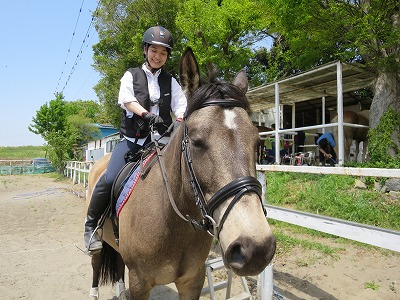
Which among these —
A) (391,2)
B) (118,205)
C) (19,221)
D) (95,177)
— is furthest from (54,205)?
(391,2)

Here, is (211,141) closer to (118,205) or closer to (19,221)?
(118,205)

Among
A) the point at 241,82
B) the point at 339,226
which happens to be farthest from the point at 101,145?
the point at 241,82

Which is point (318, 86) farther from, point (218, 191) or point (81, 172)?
point (81, 172)

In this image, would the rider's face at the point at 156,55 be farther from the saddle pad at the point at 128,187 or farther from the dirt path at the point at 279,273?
the dirt path at the point at 279,273

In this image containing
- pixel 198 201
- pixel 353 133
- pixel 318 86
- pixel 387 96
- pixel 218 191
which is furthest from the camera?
pixel 318 86

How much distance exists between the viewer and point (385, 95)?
824cm

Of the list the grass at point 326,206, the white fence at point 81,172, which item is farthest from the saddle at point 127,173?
the white fence at point 81,172

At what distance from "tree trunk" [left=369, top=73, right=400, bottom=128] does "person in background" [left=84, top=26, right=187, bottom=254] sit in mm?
7446

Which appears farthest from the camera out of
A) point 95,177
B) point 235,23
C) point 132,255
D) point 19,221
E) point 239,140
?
point 235,23

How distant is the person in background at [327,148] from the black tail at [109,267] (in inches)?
327

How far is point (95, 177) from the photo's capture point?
4.02m

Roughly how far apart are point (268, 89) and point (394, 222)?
23.8 feet

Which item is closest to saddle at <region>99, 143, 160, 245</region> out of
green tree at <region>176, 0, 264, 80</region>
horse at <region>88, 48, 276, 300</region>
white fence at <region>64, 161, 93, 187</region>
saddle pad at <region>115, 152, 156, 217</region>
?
saddle pad at <region>115, 152, 156, 217</region>

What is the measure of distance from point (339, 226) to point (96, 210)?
246 cm
